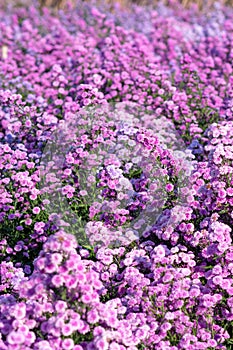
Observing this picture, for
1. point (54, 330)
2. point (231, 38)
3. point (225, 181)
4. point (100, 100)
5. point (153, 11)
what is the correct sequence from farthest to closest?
point (153, 11) < point (231, 38) < point (100, 100) < point (225, 181) < point (54, 330)

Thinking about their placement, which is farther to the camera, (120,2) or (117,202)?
(120,2)

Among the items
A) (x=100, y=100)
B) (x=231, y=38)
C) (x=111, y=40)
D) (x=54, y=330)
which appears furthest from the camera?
(x=231, y=38)

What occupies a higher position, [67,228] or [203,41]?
[203,41]

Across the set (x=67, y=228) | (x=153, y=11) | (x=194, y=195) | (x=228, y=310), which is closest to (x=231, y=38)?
(x=153, y=11)

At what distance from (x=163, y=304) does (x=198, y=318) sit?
0.26 metres

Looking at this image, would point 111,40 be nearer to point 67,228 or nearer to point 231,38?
point 231,38

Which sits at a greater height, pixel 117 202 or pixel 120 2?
pixel 117 202

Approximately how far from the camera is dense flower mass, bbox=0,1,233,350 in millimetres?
3250

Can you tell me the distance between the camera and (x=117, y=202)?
4.32 metres

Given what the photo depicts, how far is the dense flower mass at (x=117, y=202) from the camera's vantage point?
325cm

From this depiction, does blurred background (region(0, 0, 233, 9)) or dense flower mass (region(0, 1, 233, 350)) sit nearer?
dense flower mass (region(0, 1, 233, 350))

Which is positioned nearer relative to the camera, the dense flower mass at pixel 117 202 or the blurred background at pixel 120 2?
the dense flower mass at pixel 117 202

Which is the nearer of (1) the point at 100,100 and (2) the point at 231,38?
(1) the point at 100,100

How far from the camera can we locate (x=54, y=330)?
121 inches
